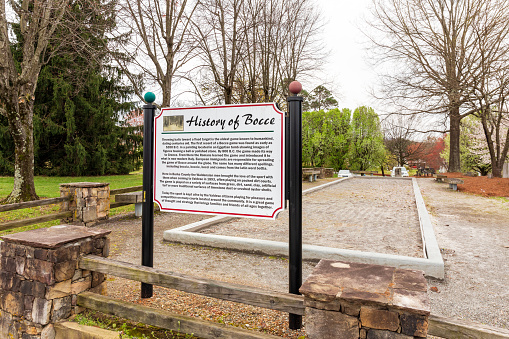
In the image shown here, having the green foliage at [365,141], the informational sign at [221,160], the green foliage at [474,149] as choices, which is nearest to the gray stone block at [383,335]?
the informational sign at [221,160]

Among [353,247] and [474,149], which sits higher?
[474,149]

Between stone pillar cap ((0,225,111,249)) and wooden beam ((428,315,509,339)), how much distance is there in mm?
2913

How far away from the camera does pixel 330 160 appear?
2567 cm

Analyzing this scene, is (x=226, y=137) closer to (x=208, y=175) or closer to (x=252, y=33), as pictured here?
(x=208, y=175)

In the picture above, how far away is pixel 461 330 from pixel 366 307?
587mm

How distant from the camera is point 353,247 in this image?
18.0 feet

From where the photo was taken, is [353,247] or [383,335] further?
[353,247]

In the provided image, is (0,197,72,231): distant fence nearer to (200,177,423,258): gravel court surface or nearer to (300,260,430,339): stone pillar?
(200,177,423,258): gravel court surface

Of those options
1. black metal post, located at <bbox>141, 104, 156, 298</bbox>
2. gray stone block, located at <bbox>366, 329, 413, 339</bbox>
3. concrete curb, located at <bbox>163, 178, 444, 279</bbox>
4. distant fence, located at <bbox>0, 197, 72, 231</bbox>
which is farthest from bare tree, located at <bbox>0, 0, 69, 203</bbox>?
gray stone block, located at <bbox>366, 329, 413, 339</bbox>

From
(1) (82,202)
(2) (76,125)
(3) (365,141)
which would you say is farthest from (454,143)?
(2) (76,125)

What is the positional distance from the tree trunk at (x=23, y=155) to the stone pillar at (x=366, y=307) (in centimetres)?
1046

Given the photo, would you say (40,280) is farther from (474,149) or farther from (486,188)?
(474,149)

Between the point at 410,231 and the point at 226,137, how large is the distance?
5.26 metres

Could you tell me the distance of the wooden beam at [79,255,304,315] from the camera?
239 centimetres
